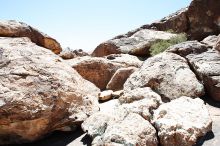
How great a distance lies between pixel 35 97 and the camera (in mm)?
5246

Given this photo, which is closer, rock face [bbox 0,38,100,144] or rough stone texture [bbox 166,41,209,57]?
rock face [bbox 0,38,100,144]

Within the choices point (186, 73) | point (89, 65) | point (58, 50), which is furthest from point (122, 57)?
point (186, 73)

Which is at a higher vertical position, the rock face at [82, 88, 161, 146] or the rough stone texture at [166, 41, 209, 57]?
the rough stone texture at [166, 41, 209, 57]

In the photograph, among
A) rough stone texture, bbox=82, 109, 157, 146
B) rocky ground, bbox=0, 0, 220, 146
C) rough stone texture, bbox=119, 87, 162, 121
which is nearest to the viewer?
rough stone texture, bbox=82, 109, 157, 146

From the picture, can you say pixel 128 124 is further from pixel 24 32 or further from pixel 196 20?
pixel 196 20

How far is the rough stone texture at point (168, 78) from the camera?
5.73 m

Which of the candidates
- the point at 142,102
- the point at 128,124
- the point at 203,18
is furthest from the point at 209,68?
the point at 203,18

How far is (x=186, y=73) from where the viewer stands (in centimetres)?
606

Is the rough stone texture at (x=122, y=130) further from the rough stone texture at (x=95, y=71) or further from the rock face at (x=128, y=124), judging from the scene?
the rough stone texture at (x=95, y=71)

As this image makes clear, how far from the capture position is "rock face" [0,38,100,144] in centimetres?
Answer: 506

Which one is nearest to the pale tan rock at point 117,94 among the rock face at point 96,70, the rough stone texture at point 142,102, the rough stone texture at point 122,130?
the rough stone texture at point 142,102

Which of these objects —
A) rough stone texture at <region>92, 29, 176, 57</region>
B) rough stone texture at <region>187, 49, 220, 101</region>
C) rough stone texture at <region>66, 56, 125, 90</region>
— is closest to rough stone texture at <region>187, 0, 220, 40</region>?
rough stone texture at <region>92, 29, 176, 57</region>

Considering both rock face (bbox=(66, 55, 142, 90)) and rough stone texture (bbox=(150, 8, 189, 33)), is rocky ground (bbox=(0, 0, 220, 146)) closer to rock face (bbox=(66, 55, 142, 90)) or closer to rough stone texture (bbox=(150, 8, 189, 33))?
rock face (bbox=(66, 55, 142, 90))

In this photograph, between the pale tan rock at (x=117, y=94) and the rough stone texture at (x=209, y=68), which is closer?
the rough stone texture at (x=209, y=68)
